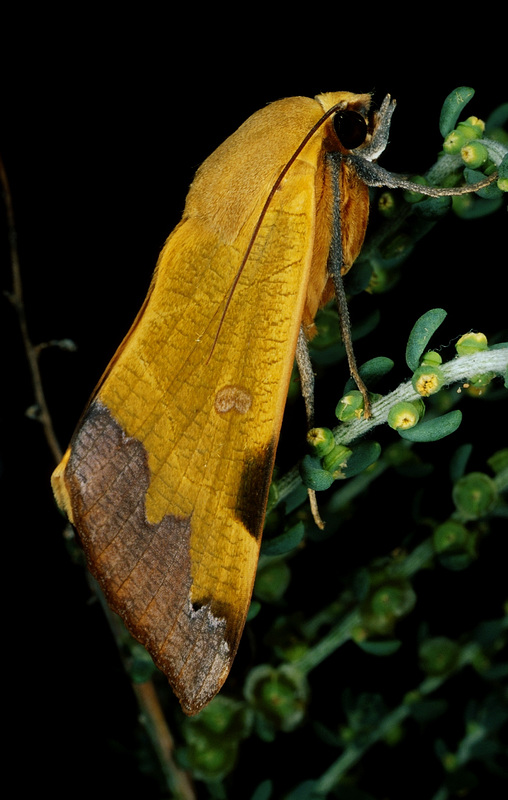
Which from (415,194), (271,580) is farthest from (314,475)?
(415,194)

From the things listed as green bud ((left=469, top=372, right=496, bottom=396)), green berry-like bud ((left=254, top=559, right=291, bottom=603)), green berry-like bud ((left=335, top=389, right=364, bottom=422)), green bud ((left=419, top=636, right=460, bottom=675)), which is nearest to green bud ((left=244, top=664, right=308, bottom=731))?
green berry-like bud ((left=254, top=559, right=291, bottom=603))

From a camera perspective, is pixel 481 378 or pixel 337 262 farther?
pixel 337 262

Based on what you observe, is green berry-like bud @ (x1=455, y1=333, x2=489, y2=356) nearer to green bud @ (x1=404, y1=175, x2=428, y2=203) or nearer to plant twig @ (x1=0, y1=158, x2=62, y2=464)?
green bud @ (x1=404, y1=175, x2=428, y2=203)

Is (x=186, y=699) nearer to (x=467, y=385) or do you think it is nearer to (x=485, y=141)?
(x=467, y=385)

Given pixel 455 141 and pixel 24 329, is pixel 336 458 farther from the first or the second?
pixel 24 329

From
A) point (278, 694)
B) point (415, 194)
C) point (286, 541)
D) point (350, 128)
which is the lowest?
point (278, 694)

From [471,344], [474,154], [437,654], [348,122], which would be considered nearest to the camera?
[471,344]
